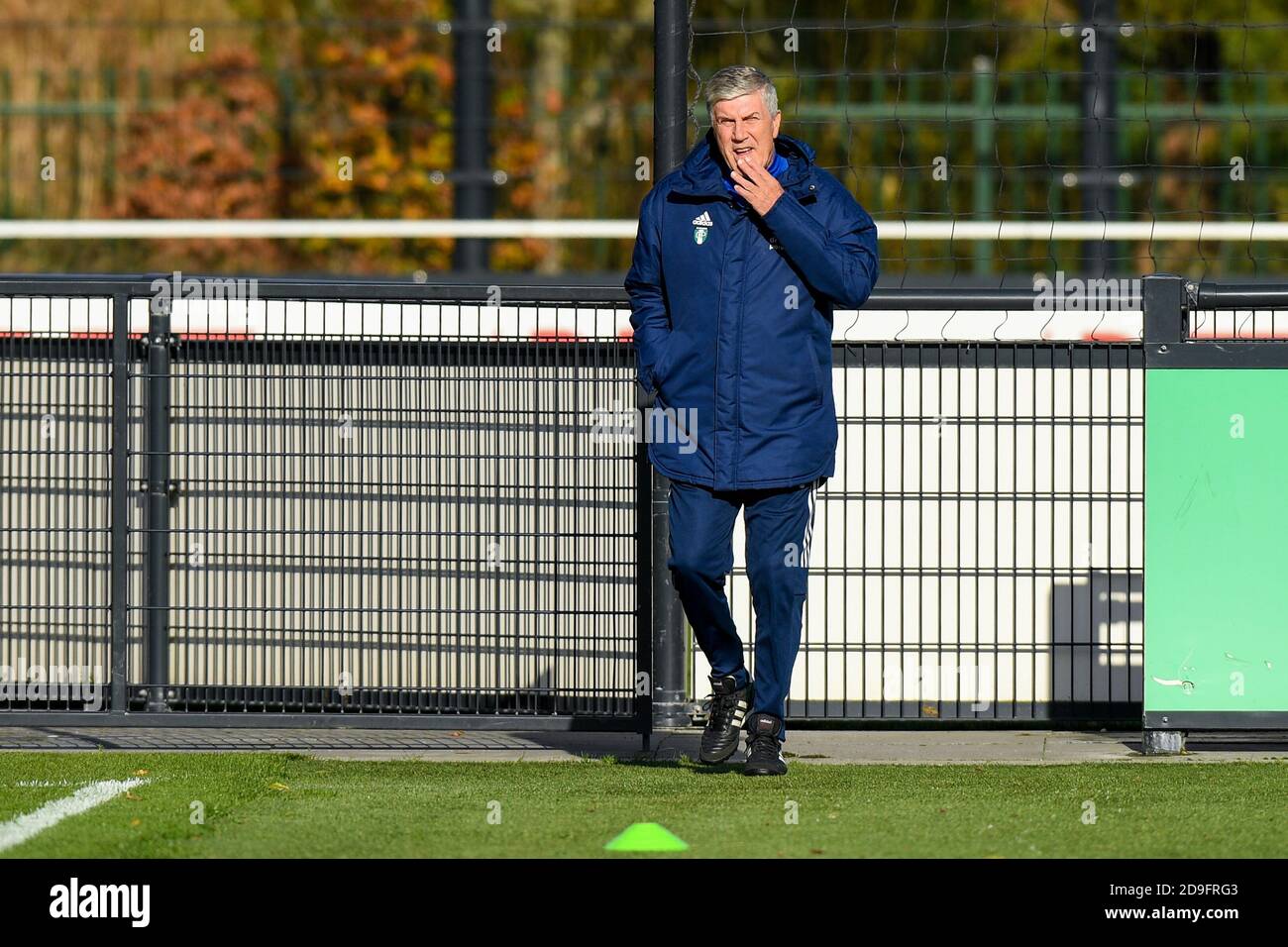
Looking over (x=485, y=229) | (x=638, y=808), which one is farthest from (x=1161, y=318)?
(x=485, y=229)

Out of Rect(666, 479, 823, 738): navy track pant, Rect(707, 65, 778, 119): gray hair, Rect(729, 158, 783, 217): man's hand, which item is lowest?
Rect(666, 479, 823, 738): navy track pant

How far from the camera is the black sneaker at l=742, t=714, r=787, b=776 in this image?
5988 millimetres

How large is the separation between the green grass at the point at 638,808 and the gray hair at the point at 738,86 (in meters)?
1.89

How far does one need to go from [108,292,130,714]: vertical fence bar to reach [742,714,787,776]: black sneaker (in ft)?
7.02

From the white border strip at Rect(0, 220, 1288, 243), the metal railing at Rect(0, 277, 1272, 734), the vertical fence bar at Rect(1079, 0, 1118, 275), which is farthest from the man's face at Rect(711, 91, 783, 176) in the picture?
the white border strip at Rect(0, 220, 1288, 243)

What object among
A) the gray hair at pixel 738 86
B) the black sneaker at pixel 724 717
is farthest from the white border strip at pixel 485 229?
the black sneaker at pixel 724 717

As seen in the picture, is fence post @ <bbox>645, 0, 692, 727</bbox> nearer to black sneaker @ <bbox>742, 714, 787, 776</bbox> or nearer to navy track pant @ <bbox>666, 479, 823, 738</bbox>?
navy track pant @ <bbox>666, 479, 823, 738</bbox>

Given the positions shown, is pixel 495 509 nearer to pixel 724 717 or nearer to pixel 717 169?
pixel 724 717

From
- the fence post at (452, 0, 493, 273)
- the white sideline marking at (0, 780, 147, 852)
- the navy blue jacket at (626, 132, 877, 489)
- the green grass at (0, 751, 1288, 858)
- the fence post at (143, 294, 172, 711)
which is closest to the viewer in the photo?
the green grass at (0, 751, 1288, 858)

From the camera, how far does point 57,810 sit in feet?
17.8

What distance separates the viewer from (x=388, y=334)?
6.80m
